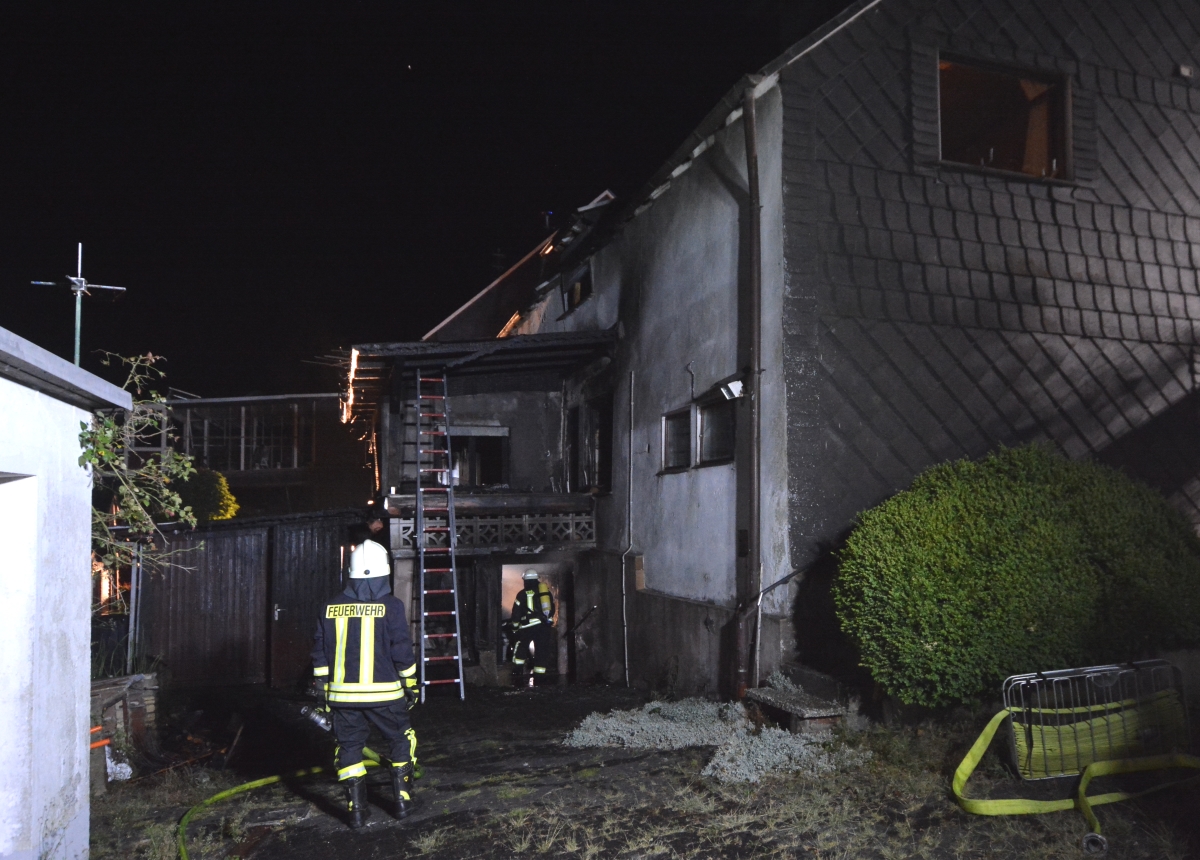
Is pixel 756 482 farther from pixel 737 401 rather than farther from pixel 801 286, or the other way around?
pixel 801 286

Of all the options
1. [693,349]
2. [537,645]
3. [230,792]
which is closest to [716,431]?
[693,349]

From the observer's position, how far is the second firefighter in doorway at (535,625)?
14.1 meters

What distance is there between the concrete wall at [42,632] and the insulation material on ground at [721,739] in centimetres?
408

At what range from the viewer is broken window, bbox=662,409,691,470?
1103cm

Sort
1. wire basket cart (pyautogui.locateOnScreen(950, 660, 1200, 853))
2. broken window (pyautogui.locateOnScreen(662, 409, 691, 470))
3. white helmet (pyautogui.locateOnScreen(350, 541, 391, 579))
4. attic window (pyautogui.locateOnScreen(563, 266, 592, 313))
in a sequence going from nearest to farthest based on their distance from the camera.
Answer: wire basket cart (pyautogui.locateOnScreen(950, 660, 1200, 853)) < white helmet (pyautogui.locateOnScreen(350, 541, 391, 579)) < broken window (pyautogui.locateOnScreen(662, 409, 691, 470)) < attic window (pyautogui.locateOnScreen(563, 266, 592, 313))

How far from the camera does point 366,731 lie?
6082 mm

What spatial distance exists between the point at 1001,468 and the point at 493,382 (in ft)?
32.3

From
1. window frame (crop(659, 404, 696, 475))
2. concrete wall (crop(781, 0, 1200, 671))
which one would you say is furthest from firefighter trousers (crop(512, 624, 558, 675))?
concrete wall (crop(781, 0, 1200, 671))

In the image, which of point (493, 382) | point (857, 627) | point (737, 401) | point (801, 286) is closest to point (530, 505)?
point (493, 382)

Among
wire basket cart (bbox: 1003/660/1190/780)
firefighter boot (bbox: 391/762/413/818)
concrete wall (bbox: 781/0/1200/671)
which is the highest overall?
concrete wall (bbox: 781/0/1200/671)

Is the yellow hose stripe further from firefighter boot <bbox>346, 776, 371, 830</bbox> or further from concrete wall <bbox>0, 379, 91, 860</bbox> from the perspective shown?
concrete wall <bbox>0, 379, 91, 860</bbox>

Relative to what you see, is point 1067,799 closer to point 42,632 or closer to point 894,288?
point 894,288

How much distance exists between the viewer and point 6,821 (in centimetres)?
430

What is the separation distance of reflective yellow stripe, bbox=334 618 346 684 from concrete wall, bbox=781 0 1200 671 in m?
4.31
